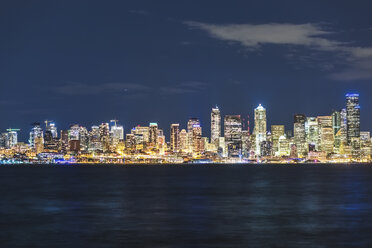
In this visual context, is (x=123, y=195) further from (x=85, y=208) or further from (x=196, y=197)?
(x=85, y=208)

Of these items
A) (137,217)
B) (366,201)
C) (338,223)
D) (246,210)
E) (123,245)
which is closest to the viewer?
(123,245)

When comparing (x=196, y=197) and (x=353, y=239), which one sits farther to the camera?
(x=196, y=197)

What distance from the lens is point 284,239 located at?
44.6 m

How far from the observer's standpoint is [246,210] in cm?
6731

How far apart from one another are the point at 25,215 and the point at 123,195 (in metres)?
30.0

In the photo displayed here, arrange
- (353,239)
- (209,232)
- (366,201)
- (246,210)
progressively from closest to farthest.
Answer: (353,239)
(209,232)
(246,210)
(366,201)

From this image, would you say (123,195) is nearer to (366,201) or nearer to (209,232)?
(366,201)

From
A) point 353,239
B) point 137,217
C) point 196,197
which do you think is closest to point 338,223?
point 353,239

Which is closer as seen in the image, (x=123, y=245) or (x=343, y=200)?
(x=123, y=245)

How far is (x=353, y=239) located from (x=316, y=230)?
4.62 meters

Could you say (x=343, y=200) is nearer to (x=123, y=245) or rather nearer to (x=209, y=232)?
(x=209, y=232)

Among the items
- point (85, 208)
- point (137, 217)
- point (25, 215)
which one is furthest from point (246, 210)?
point (25, 215)

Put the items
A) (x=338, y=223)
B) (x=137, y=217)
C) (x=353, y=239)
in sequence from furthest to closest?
(x=137, y=217) < (x=338, y=223) < (x=353, y=239)

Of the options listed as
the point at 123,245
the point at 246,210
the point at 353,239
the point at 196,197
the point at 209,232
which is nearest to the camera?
the point at 123,245
